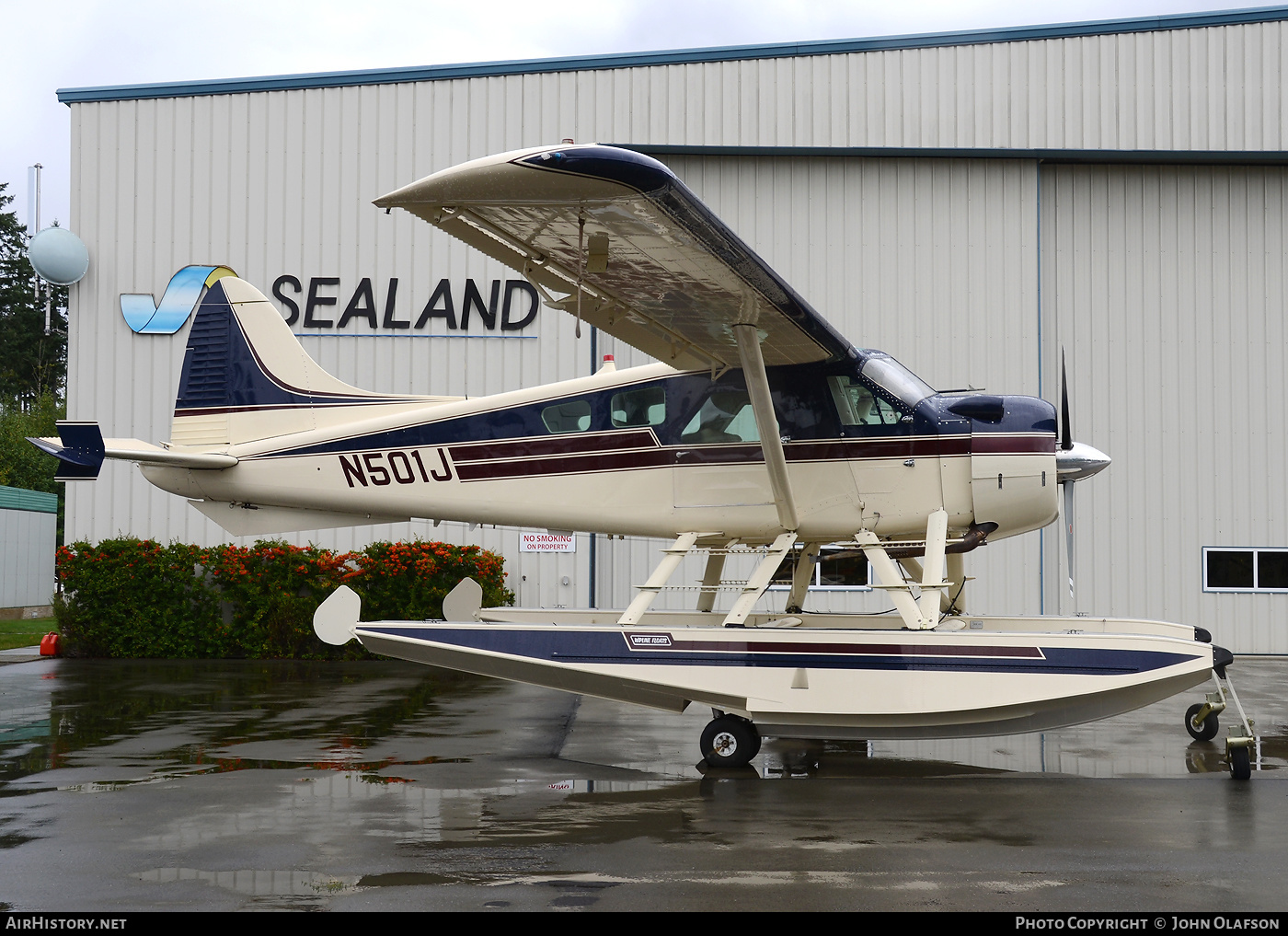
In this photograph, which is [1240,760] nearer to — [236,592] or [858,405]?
[858,405]

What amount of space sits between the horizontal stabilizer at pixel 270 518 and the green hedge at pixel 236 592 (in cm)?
598

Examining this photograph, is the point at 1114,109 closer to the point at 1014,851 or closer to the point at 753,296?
the point at 753,296

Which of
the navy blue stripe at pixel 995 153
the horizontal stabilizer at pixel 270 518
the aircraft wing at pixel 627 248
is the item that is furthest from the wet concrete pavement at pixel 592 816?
the navy blue stripe at pixel 995 153

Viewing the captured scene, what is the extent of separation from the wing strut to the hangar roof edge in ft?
33.1

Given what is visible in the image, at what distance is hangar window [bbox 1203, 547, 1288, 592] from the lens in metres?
16.2

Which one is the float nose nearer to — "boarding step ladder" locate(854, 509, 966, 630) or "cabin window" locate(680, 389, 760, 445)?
"boarding step ladder" locate(854, 509, 966, 630)

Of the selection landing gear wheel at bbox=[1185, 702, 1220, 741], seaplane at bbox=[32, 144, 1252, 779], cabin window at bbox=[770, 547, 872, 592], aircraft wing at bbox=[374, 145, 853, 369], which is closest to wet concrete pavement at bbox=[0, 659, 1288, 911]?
landing gear wheel at bbox=[1185, 702, 1220, 741]

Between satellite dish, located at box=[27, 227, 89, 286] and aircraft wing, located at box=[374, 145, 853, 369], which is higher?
satellite dish, located at box=[27, 227, 89, 286]

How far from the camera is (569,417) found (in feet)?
28.5

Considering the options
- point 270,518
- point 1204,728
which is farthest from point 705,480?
point 1204,728

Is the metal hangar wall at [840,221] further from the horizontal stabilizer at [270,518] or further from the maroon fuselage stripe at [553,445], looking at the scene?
the maroon fuselage stripe at [553,445]

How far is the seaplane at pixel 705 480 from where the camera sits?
7.08m

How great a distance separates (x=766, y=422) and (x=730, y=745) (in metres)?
2.28

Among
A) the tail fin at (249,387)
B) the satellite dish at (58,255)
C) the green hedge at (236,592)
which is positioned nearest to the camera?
the tail fin at (249,387)
